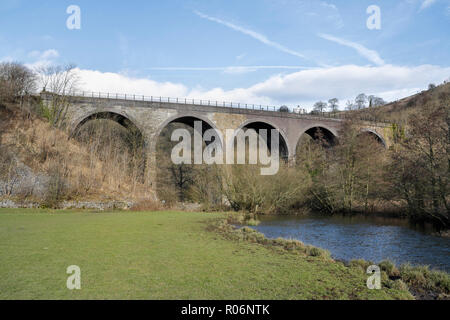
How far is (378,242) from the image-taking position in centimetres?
1073

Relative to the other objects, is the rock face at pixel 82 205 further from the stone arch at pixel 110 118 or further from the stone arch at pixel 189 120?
the stone arch at pixel 189 120

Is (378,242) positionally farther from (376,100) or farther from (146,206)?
(376,100)

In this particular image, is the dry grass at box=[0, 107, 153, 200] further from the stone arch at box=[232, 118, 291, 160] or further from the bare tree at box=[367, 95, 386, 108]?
the bare tree at box=[367, 95, 386, 108]

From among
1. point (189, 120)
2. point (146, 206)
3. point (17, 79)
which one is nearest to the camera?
point (146, 206)

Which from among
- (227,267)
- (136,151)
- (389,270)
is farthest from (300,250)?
(136,151)

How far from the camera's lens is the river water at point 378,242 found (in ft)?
27.8

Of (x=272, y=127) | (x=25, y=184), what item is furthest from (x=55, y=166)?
(x=272, y=127)

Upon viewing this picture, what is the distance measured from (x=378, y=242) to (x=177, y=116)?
21865mm

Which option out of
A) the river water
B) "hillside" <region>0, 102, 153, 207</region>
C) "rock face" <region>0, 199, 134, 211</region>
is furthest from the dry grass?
the river water

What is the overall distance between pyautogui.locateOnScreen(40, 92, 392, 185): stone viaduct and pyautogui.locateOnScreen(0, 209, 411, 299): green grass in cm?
1714

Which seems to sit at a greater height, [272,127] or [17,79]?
[17,79]

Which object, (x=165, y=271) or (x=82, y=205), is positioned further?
(x=82, y=205)

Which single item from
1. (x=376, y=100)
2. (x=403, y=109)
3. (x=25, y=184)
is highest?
(x=376, y=100)

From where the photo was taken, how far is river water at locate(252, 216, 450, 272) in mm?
8469
